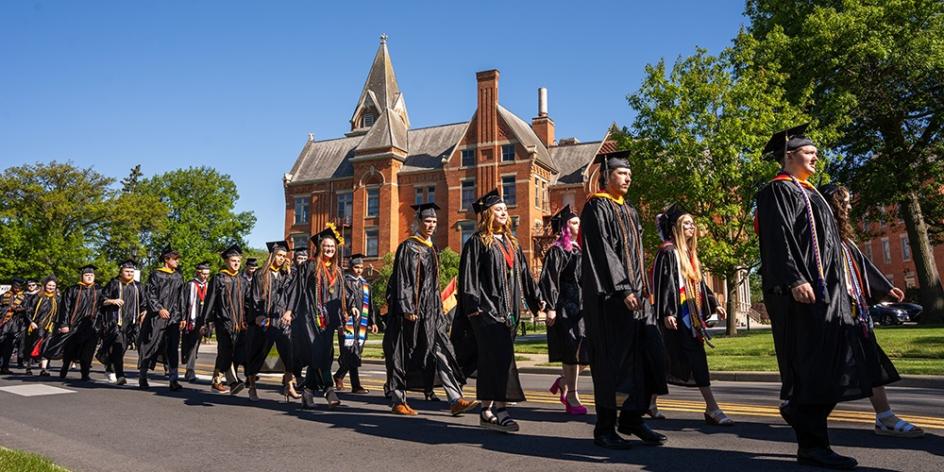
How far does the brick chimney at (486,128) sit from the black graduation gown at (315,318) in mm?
40827

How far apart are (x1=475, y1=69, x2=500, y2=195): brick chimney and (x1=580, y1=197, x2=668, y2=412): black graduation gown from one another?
44.3m

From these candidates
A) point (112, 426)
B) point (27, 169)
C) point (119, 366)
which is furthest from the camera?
point (27, 169)

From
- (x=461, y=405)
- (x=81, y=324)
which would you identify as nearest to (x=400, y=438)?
(x=461, y=405)

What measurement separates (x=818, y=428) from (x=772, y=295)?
37.0 inches

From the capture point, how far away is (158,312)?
465 inches

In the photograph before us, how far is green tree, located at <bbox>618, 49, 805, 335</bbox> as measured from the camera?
81.8 feet

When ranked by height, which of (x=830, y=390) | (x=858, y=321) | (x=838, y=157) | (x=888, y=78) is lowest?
(x=830, y=390)

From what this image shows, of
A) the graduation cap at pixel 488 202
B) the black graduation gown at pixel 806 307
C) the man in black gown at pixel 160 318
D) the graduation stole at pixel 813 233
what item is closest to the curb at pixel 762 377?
the black graduation gown at pixel 806 307

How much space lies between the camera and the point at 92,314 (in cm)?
1368

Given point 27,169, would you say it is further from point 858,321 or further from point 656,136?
point 858,321

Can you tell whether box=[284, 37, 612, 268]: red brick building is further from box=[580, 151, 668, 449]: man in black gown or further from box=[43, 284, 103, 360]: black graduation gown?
box=[580, 151, 668, 449]: man in black gown

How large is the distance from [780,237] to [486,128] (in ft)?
153

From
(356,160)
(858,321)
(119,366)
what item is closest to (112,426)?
(119,366)

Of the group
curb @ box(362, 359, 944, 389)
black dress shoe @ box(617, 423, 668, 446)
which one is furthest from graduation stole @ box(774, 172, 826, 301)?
curb @ box(362, 359, 944, 389)
